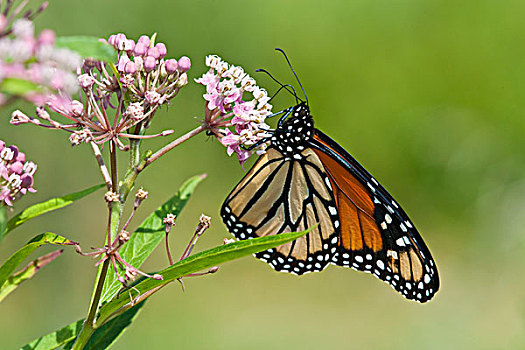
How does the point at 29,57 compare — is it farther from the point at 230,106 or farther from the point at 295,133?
the point at 295,133

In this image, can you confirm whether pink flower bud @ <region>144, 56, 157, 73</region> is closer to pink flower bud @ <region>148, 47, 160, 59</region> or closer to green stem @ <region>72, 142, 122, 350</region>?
pink flower bud @ <region>148, 47, 160, 59</region>

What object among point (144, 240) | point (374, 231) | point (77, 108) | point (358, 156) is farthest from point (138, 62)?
point (358, 156)

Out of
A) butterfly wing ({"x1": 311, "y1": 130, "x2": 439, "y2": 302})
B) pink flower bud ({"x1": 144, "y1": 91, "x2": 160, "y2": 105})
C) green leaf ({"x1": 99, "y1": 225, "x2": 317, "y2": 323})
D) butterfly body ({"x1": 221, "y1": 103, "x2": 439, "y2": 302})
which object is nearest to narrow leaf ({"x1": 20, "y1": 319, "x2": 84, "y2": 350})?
green leaf ({"x1": 99, "y1": 225, "x2": 317, "y2": 323})

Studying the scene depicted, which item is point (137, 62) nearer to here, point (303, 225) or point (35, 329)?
point (303, 225)

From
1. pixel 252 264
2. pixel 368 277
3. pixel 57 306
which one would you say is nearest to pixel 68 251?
pixel 57 306

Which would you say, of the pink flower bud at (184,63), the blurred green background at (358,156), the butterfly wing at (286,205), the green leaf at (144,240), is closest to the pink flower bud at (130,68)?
the pink flower bud at (184,63)

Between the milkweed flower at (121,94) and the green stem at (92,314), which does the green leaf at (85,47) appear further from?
the green stem at (92,314)

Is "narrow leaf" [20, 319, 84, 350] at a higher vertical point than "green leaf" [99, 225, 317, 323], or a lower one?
lower
